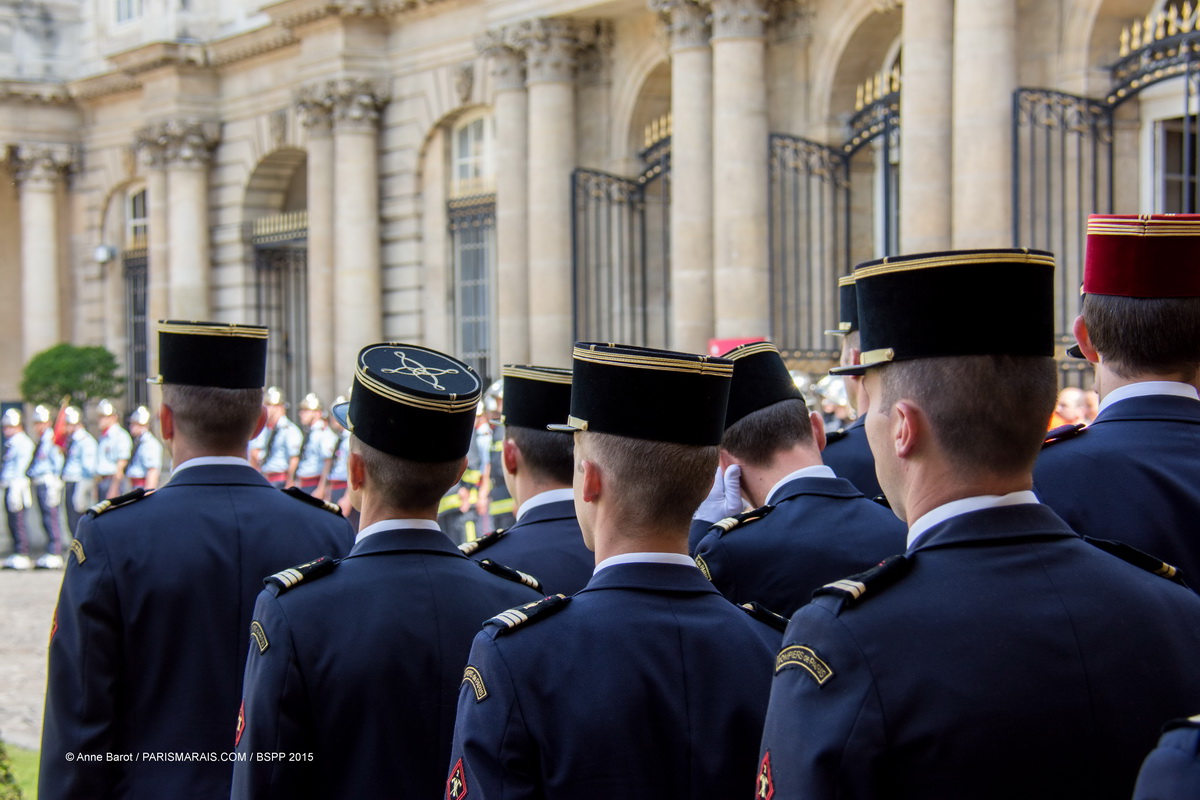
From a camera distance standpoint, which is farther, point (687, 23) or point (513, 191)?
point (513, 191)

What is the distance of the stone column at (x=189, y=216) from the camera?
22844mm

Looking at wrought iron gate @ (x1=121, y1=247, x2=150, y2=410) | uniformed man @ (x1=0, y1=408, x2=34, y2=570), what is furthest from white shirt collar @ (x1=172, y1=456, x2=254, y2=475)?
wrought iron gate @ (x1=121, y1=247, x2=150, y2=410)

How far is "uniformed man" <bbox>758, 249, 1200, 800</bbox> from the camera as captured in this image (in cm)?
189

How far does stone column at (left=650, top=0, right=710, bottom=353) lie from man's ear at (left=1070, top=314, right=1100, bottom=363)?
11.4 m

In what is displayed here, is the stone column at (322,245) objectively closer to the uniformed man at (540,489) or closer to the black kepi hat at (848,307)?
the black kepi hat at (848,307)

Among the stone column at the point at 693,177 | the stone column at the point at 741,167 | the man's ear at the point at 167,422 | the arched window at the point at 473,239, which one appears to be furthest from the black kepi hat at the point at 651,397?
the arched window at the point at 473,239

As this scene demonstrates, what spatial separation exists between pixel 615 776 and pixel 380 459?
1061mm

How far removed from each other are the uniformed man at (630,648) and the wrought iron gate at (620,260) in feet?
44.8

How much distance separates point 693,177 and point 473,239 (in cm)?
488

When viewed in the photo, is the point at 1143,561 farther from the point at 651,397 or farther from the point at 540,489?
the point at 540,489

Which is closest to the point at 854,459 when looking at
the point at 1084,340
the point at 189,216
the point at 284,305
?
the point at 1084,340

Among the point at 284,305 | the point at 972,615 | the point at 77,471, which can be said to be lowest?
the point at 77,471

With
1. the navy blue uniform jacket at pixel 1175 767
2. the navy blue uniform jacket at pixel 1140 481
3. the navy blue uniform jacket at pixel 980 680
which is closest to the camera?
the navy blue uniform jacket at pixel 1175 767

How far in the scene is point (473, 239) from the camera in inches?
738
